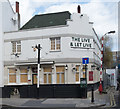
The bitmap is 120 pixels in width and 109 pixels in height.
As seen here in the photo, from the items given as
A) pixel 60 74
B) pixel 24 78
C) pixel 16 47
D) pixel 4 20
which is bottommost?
pixel 24 78

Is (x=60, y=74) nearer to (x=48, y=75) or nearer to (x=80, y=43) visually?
(x=48, y=75)

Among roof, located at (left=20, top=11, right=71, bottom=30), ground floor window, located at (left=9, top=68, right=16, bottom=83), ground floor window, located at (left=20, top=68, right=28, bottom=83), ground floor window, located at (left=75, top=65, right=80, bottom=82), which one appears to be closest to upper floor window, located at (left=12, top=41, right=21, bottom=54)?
ground floor window, located at (left=9, top=68, right=16, bottom=83)

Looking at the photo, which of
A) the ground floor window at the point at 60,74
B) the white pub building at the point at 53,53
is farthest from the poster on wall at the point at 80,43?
the ground floor window at the point at 60,74

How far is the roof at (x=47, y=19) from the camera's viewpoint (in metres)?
24.2

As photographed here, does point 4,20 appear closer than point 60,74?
No

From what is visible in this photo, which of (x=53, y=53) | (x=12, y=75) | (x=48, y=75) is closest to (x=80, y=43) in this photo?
(x=53, y=53)

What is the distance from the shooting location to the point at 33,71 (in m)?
22.4

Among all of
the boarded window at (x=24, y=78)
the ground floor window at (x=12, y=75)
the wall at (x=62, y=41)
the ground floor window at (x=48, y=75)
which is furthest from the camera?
the ground floor window at (x=12, y=75)

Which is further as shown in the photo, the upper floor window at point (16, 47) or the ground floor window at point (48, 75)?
the upper floor window at point (16, 47)

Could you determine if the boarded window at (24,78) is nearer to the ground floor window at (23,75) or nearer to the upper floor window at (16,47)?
the ground floor window at (23,75)

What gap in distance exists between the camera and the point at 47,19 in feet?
84.4

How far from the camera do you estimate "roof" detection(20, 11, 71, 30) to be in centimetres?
2416

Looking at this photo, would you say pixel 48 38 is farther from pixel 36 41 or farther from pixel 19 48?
pixel 19 48

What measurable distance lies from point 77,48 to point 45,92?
243 inches
